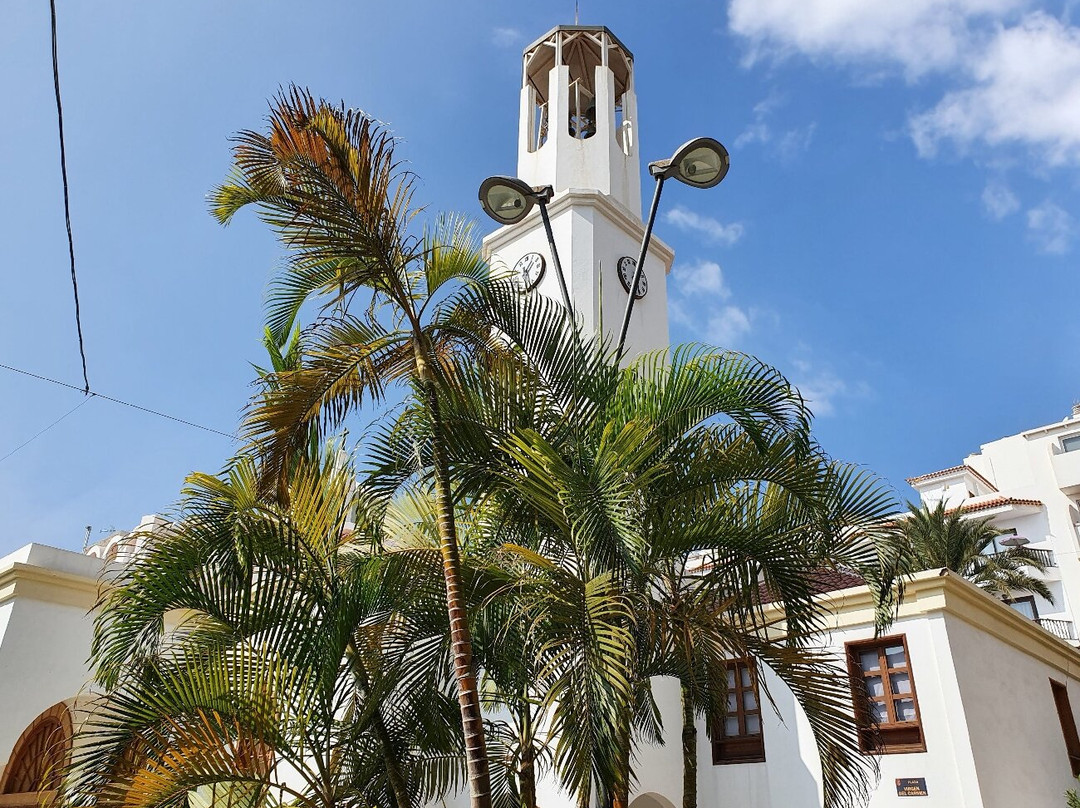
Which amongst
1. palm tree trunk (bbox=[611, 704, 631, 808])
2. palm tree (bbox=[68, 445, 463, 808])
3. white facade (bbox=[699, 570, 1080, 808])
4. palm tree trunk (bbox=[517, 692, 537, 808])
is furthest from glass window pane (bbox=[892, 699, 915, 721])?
palm tree (bbox=[68, 445, 463, 808])

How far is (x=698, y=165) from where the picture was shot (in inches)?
311

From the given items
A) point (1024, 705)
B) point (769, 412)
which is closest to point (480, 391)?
point (769, 412)

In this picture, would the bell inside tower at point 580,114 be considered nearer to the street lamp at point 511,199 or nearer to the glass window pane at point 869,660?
the street lamp at point 511,199

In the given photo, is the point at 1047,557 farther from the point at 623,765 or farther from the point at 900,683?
the point at 623,765

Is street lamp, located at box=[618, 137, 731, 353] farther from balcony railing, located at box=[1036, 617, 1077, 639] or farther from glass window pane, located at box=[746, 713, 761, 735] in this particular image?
balcony railing, located at box=[1036, 617, 1077, 639]

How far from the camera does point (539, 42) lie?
16.5m

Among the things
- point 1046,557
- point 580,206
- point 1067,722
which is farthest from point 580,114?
point 1046,557

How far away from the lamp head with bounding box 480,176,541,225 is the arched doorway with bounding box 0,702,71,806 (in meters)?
9.08

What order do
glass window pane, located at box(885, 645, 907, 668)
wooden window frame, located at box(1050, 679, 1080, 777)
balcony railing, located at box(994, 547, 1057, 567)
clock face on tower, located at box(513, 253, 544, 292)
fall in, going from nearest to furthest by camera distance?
glass window pane, located at box(885, 645, 907, 668)
wooden window frame, located at box(1050, 679, 1080, 777)
clock face on tower, located at box(513, 253, 544, 292)
balcony railing, located at box(994, 547, 1057, 567)

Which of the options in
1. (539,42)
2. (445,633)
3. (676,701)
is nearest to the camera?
(445,633)

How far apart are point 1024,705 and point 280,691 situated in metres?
10.2

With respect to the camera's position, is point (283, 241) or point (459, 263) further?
point (459, 263)

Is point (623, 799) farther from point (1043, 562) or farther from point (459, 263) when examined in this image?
point (1043, 562)

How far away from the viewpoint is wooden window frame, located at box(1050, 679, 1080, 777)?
12602 mm
